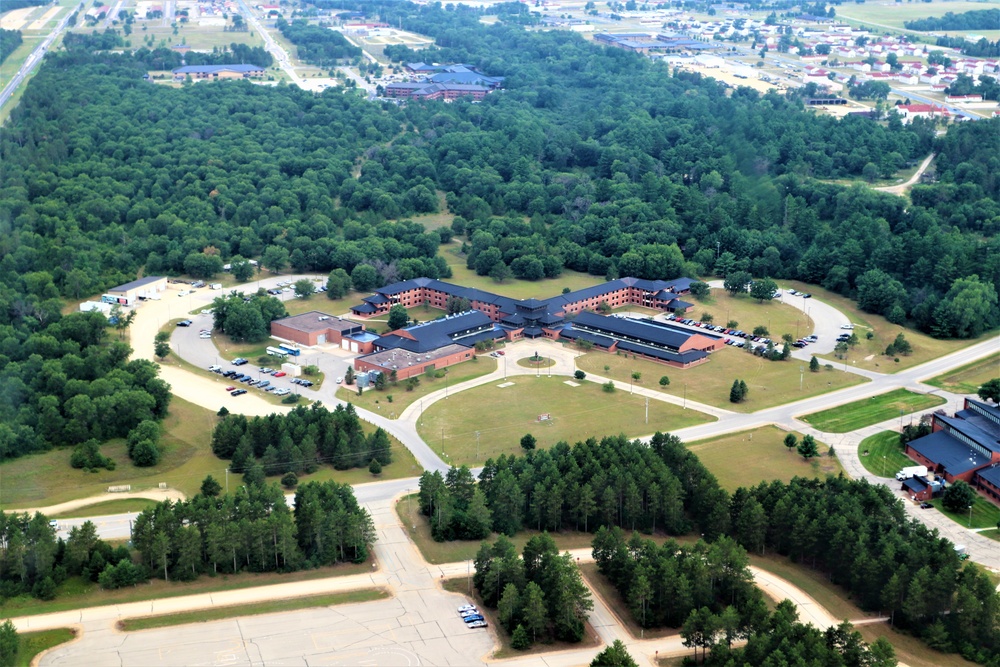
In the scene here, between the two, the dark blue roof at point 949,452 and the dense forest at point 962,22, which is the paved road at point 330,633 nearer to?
the dark blue roof at point 949,452

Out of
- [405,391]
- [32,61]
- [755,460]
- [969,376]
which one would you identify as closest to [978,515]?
[755,460]

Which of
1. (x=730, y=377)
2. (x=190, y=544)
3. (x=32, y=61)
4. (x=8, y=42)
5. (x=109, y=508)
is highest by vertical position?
(x=8, y=42)

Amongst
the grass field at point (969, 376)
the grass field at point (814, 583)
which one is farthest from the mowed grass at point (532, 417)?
the grass field at point (969, 376)

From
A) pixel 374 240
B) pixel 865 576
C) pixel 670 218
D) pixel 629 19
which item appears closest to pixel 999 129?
pixel 670 218

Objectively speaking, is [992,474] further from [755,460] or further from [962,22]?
[962,22]

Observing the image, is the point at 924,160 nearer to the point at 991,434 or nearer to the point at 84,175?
the point at 991,434

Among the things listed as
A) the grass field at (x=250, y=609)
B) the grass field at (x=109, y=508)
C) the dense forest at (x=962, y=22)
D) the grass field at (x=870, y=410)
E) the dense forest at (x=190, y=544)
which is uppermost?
the dense forest at (x=962, y=22)
